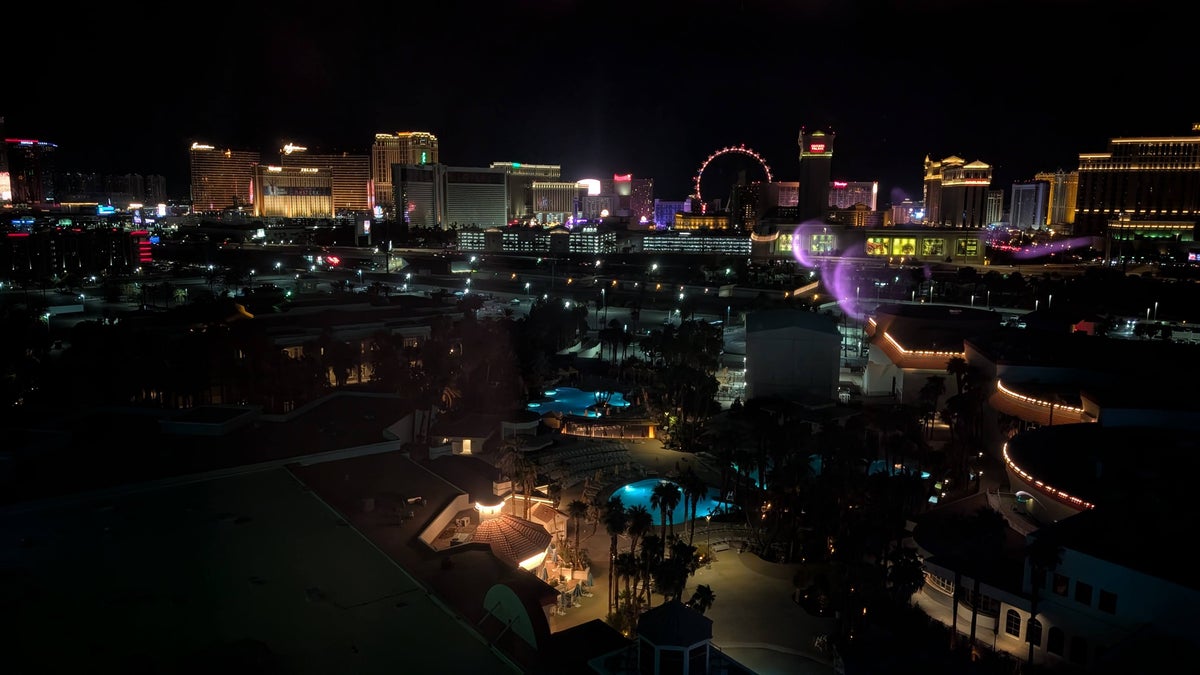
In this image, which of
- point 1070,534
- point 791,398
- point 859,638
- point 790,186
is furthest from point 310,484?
point 790,186

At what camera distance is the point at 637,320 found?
54688 millimetres

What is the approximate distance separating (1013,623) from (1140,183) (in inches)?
3928

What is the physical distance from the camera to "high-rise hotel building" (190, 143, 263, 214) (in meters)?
164

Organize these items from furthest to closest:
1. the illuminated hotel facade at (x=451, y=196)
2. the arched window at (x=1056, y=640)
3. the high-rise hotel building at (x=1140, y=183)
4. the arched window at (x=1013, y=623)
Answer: the illuminated hotel facade at (x=451, y=196)
the high-rise hotel building at (x=1140, y=183)
the arched window at (x=1013, y=623)
the arched window at (x=1056, y=640)

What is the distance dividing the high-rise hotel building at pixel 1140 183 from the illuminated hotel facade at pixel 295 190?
409ft

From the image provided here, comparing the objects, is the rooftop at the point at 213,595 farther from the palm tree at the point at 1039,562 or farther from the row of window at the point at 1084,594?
the row of window at the point at 1084,594

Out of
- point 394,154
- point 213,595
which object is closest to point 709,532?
point 213,595

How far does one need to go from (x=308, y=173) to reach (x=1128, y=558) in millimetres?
160252

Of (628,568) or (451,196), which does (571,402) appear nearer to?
(628,568)

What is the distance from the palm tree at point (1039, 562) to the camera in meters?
14.4

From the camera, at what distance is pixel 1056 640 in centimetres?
A: 1490

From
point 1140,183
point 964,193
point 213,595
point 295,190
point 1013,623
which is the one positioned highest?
point 1140,183

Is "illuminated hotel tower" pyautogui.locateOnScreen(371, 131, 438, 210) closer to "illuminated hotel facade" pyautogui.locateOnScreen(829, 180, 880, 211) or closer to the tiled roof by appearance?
"illuminated hotel facade" pyautogui.locateOnScreen(829, 180, 880, 211)

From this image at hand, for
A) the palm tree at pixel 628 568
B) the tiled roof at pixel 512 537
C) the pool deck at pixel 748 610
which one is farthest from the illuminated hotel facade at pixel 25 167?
the palm tree at pixel 628 568
